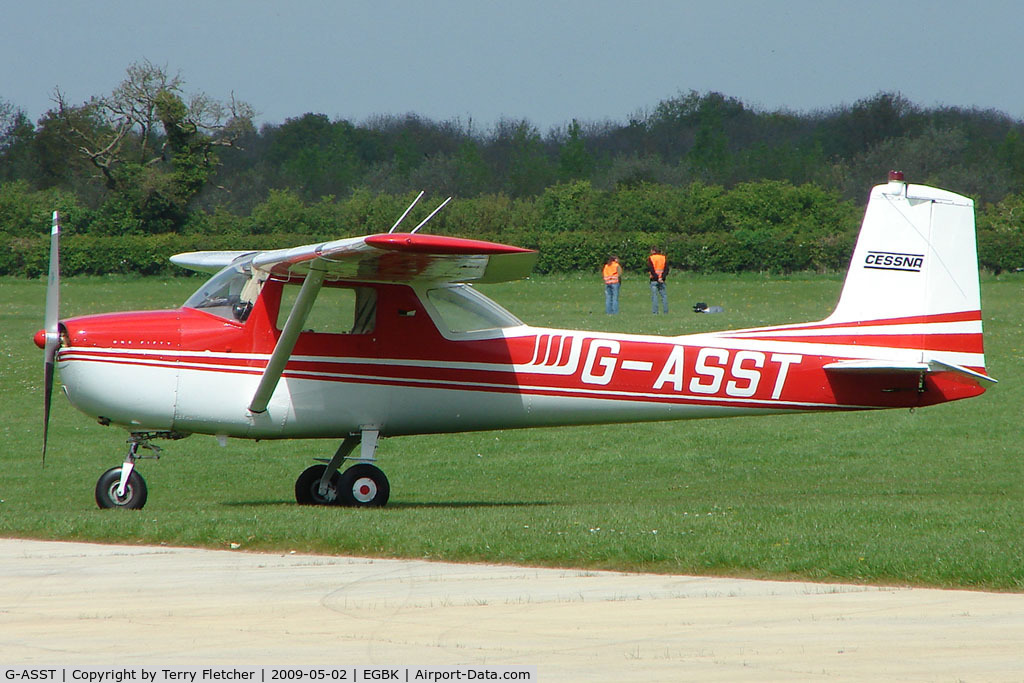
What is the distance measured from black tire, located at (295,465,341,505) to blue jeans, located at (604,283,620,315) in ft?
64.5

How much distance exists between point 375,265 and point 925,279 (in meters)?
5.40

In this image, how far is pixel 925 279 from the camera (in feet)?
38.2

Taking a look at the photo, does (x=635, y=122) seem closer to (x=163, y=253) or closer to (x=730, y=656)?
Answer: (x=163, y=253)

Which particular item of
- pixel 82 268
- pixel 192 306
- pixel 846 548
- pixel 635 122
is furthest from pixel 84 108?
pixel 846 548

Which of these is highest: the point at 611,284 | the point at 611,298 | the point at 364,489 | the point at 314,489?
the point at 611,284

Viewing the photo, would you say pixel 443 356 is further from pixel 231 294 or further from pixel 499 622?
pixel 499 622

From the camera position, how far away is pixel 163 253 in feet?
162

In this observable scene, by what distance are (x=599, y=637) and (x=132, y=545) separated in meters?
4.19

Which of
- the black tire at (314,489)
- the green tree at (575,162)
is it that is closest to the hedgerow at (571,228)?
the green tree at (575,162)

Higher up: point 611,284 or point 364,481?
point 611,284

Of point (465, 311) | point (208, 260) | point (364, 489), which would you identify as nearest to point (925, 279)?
point (465, 311)

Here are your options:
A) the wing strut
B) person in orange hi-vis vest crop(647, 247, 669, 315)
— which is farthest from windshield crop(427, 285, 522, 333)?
person in orange hi-vis vest crop(647, 247, 669, 315)

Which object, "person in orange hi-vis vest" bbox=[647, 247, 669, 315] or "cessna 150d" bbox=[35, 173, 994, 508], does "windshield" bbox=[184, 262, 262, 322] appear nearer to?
"cessna 150d" bbox=[35, 173, 994, 508]

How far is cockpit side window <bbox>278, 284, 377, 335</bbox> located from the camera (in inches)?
431
